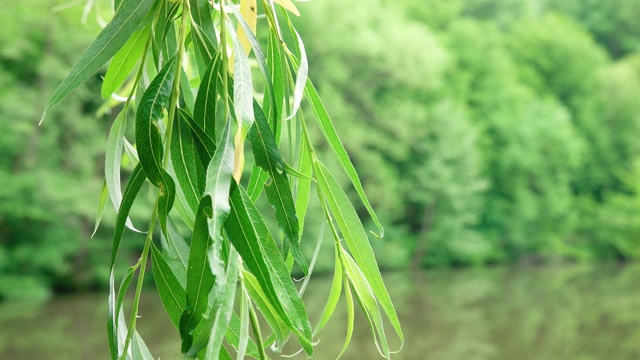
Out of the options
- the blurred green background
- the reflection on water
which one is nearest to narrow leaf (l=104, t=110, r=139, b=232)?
the reflection on water

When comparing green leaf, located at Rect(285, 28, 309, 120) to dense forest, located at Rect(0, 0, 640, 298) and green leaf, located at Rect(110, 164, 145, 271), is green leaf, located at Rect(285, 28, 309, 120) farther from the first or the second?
dense forest, located at Rect(0, 0, 640, 298)

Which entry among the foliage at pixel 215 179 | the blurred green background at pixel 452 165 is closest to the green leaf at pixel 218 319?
the foliage at pixel 215 179

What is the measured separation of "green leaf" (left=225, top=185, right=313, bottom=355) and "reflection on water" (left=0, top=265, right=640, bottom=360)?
516 cm

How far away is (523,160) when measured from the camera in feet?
52.7

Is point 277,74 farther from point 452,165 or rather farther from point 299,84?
point 452,165

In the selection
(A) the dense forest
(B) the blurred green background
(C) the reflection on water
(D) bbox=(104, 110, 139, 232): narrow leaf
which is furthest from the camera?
(A) the dense forest

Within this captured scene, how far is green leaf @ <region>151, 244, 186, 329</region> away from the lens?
489 millimetres

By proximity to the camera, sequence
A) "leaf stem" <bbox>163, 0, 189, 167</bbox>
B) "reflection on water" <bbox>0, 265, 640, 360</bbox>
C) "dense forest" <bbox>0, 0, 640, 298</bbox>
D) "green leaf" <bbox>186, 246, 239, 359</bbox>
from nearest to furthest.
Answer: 1. "green leaf" <bbox>186, 246, 239, 359</bbox>
2. "leaf stem" <bbox>163, 0, 189, 167</bbox>
3. "reflection on water" <bbox>0, 265, 640, 360</bbox>
4. "dense forest" <bbox>0, 0, 640, 298</bbox>

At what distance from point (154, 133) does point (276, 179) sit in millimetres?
77

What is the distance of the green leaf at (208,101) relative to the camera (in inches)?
18.5

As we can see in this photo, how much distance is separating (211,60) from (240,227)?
0.11 metres

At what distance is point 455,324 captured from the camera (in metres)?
7.41

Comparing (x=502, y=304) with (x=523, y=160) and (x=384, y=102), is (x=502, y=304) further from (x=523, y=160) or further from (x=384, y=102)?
(x=523, y=160)

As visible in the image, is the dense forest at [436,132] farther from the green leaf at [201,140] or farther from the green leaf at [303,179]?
the green leaf at [201,140]
